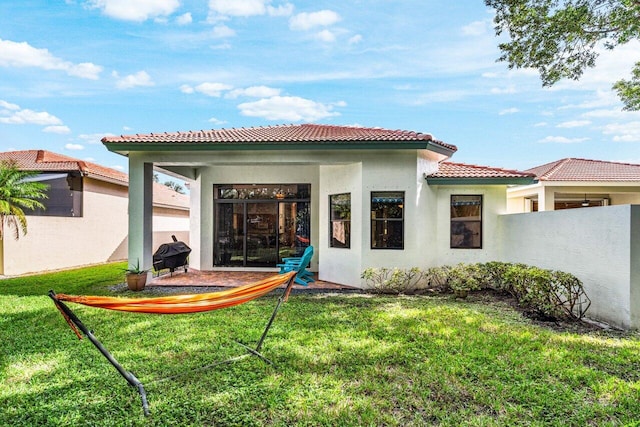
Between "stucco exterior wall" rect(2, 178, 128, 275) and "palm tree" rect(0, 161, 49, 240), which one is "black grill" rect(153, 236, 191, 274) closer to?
"palm tree" rect(0, 161, 49, 240)

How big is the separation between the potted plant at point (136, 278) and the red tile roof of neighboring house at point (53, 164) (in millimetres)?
7902

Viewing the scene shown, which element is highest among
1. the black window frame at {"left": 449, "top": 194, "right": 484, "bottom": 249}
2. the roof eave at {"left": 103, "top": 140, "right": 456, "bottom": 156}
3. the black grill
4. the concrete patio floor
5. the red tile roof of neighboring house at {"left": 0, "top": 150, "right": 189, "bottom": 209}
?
the red tile roof of neighboring house at {"left": 0, "top": 150, "right": 189, "bottom": 209}

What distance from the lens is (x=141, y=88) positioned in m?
19.3

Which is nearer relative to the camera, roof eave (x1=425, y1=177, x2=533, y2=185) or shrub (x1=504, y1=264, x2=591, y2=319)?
shrub (x1=504, y1=264, x2=591, y2=319)

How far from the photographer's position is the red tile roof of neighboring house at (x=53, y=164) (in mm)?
14445

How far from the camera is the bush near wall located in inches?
244

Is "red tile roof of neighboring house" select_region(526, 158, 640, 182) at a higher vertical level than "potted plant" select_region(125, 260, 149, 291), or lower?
higher

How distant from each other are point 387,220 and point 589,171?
1344 centimetres

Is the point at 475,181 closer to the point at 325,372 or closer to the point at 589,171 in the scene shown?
the point at 325,372

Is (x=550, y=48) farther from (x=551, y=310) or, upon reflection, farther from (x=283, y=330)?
(x=283, y=330)

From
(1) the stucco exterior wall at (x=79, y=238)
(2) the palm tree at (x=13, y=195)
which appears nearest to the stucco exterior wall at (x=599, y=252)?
(2) the palm tree at (x=13, y=195)

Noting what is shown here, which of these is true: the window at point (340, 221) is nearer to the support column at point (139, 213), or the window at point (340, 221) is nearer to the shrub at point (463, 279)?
the shrub at point (463, 279)

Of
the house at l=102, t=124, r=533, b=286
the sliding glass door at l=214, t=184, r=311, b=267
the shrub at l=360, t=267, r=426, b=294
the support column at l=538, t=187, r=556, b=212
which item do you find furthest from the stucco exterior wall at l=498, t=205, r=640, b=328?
Result: the support column at l=538, t=187, r=556, b=212

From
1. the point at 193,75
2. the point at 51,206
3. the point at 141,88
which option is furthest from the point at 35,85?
the point at 193,75
